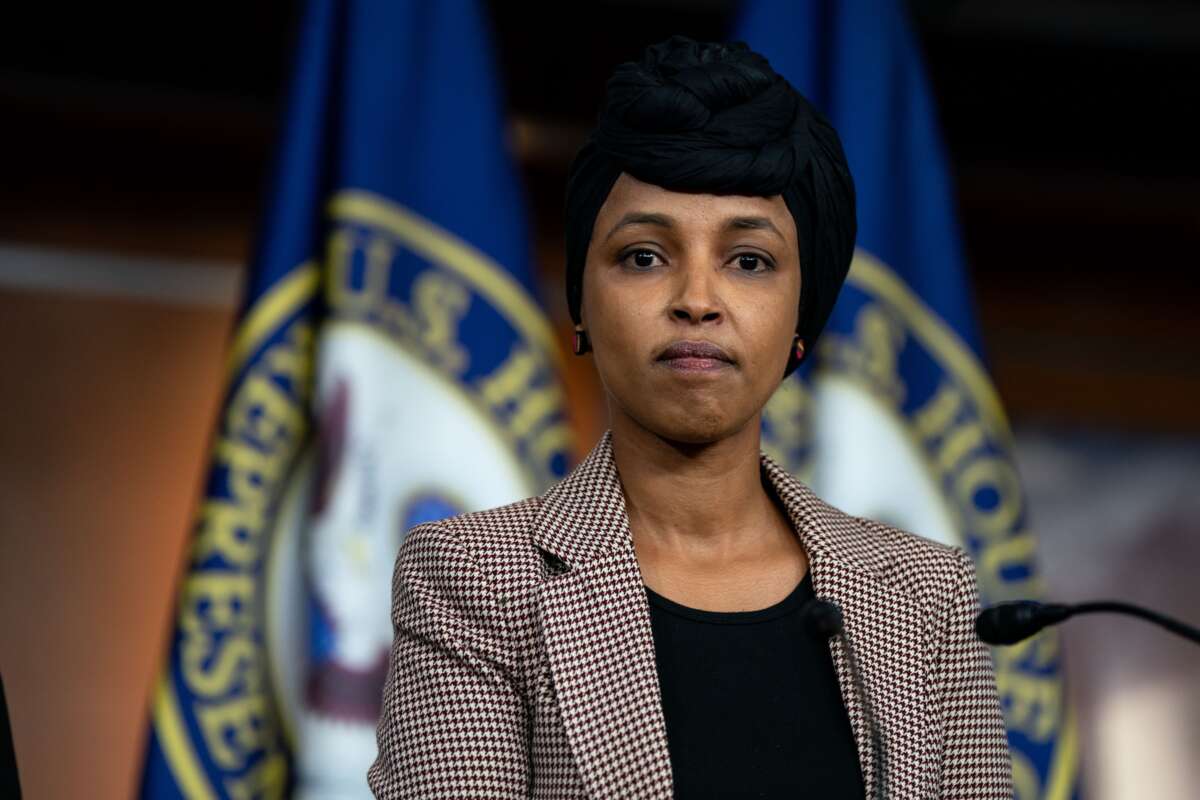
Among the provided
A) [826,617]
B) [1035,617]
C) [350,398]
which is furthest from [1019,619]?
[350,398]

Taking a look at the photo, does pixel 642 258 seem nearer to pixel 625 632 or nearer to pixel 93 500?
pixel 625 632

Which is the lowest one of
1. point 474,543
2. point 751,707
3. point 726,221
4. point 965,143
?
point 751,707

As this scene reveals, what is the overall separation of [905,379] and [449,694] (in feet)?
4.47

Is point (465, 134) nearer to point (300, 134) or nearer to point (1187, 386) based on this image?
point (300, 134)

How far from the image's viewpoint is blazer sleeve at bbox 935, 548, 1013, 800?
117 cm

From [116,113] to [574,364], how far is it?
920mm

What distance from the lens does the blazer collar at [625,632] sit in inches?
42.0

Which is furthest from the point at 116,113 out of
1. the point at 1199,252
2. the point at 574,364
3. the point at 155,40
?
the point at 1199,252

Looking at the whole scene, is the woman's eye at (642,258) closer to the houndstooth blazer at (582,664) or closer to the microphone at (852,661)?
the houndstooth blazer at (582,664)

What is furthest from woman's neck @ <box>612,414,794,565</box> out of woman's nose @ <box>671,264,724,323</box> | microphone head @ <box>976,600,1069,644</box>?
microphone head @ <box>976,600,1069,644</box>

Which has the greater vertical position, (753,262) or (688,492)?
(753,262)

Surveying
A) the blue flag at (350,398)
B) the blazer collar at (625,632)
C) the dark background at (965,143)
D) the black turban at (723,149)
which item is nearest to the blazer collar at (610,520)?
the blazer collar at (625,632)

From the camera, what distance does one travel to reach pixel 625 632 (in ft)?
3.65

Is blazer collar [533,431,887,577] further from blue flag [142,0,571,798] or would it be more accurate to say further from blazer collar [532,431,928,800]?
blue flag [142,0,571,798]
